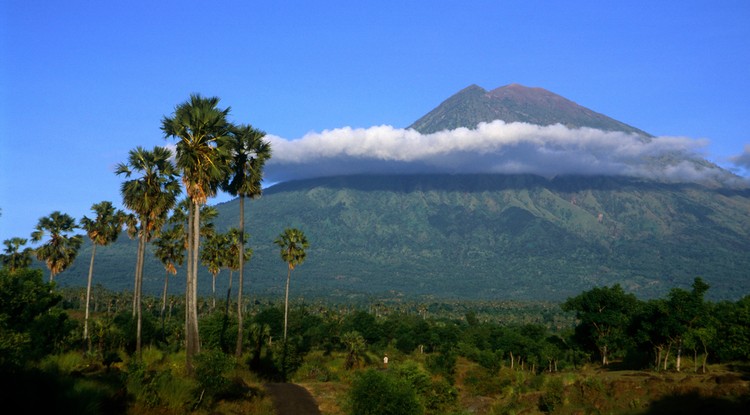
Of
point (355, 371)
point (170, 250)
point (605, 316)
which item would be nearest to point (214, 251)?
point (170, 250)

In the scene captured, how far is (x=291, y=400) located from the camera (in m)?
33.9

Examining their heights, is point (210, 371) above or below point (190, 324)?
below

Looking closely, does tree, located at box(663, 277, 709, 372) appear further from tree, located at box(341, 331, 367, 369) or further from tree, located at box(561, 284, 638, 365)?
tree, located at box(341, 331, 367, 369)

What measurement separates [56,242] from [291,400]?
40689 mm

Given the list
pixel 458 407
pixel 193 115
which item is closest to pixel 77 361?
pixel 193 115

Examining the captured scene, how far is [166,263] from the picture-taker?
2569 inches

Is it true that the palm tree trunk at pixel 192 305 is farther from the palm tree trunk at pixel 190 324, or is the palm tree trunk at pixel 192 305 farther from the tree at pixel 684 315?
the tree at pixel 684 315

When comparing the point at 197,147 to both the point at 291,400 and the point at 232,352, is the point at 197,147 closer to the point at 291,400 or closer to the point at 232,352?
the point at 291,400

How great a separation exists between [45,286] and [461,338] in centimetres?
7837

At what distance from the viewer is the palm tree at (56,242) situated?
6234 centimetres

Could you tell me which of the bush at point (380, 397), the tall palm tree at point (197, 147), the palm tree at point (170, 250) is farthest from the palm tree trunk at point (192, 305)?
the palm tree at point (170, 250)

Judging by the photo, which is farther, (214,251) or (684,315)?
(214,251)

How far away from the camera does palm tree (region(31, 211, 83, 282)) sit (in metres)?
62.3

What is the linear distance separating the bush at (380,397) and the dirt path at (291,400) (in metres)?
3.67
